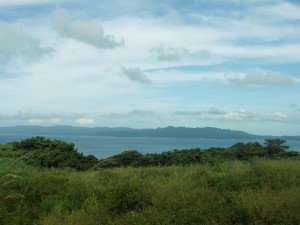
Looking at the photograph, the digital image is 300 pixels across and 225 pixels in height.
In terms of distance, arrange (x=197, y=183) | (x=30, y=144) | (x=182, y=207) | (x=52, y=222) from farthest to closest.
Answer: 1. (x=30, y=144)
2. (x=197, y=183)
3. (x=182, y=207)
4. (x=52, y=222)

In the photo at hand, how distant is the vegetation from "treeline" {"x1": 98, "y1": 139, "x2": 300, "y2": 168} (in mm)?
3586

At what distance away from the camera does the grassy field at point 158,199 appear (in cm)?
736

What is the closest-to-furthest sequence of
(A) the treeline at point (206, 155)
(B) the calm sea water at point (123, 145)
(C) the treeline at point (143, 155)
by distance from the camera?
(C) the treeline at point (143, 155), (A) the treeline at point (206, 155), (B) the calm sea water at point (123, 145)

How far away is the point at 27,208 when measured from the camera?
838 cm

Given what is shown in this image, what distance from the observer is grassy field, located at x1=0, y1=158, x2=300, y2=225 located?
7.36 metres

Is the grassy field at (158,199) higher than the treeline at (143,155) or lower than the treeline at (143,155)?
lower

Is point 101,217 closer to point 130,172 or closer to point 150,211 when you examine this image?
point 150,211

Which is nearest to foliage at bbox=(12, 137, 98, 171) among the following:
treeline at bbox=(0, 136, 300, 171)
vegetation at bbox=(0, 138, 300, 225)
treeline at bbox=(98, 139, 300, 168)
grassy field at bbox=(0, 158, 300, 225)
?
treeline at bbox=(0, 136, 300, 171)

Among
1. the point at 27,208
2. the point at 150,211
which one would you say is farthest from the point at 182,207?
the point at 27,208

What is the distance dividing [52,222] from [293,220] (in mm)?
4090

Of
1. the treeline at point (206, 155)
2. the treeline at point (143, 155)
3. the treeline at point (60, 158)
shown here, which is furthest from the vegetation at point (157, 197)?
the treeline at point (206, 155)

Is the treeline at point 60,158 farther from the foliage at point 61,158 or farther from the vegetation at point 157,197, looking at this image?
the vegetation at point 157,197

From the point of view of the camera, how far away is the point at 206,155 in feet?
54.4

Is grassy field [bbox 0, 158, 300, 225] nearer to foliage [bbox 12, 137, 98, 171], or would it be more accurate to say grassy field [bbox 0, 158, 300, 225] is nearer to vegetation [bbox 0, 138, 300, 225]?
vegetation [bbox 0, 138, 300, 225]
